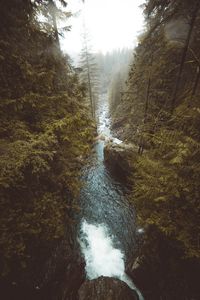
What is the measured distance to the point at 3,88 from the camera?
5086 millimetres

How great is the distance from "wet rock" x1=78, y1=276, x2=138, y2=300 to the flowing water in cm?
101

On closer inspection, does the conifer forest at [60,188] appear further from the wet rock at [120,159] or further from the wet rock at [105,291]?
the wet rock at [120,159]

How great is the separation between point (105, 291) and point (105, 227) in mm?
4623

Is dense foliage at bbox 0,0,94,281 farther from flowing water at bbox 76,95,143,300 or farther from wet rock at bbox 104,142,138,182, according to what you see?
wet rock at bbox 104,142,138,182

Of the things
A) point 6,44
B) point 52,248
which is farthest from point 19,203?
point 6,44

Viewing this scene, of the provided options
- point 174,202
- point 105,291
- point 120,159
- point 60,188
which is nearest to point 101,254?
point 105,291

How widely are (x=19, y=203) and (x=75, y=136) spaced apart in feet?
11.8

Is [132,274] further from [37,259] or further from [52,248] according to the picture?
[37,259]

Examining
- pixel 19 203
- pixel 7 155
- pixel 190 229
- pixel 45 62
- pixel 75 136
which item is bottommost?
pixel 190 229

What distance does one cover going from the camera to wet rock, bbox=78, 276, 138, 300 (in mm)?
5840

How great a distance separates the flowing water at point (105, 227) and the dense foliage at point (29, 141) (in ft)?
13.2

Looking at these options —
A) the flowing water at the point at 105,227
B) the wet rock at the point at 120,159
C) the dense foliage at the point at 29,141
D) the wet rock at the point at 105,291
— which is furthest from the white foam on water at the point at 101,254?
the wet rock at the point at 120,159

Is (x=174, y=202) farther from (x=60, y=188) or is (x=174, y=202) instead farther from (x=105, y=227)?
(x=105, y=227)

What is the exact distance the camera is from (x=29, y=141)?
4.93 m
